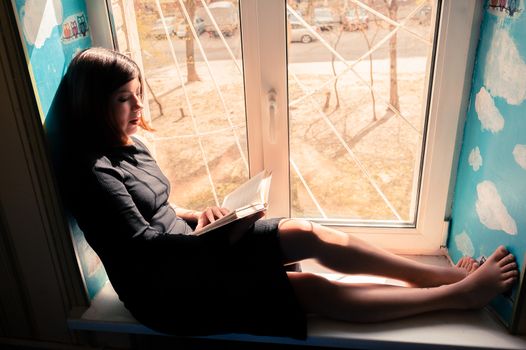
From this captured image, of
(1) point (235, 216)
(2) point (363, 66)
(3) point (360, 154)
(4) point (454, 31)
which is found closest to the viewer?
(1) point (235, 216)

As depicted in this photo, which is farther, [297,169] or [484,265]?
[297,169]

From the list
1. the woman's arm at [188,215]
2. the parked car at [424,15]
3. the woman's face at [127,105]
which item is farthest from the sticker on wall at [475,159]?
the woman's face at [127,105]

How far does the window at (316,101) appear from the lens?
1.26 m

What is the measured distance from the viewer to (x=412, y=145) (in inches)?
55.6

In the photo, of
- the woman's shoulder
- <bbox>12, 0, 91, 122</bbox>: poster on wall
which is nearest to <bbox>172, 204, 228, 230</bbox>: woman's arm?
the woman's shoulder

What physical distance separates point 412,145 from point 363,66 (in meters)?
0.30

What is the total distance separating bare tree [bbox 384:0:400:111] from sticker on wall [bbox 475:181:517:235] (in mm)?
342

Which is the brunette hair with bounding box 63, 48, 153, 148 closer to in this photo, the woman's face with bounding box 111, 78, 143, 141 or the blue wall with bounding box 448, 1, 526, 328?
the woman's face with bounding box 111, 78, 143, 141

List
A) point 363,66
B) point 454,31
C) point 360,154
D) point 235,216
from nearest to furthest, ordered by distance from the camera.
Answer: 1. point 235,216
2. point 454,31
3. point 363,66
4. point 360,154

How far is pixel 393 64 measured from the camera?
1.31 metres

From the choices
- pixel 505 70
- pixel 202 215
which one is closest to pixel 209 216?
pixel 202 215

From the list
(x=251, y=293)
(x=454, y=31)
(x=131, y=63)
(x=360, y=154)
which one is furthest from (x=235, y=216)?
(x=454, y=31)

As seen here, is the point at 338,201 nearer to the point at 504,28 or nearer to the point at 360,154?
the point at 360,154

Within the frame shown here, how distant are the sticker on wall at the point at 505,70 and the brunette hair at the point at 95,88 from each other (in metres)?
0.89
